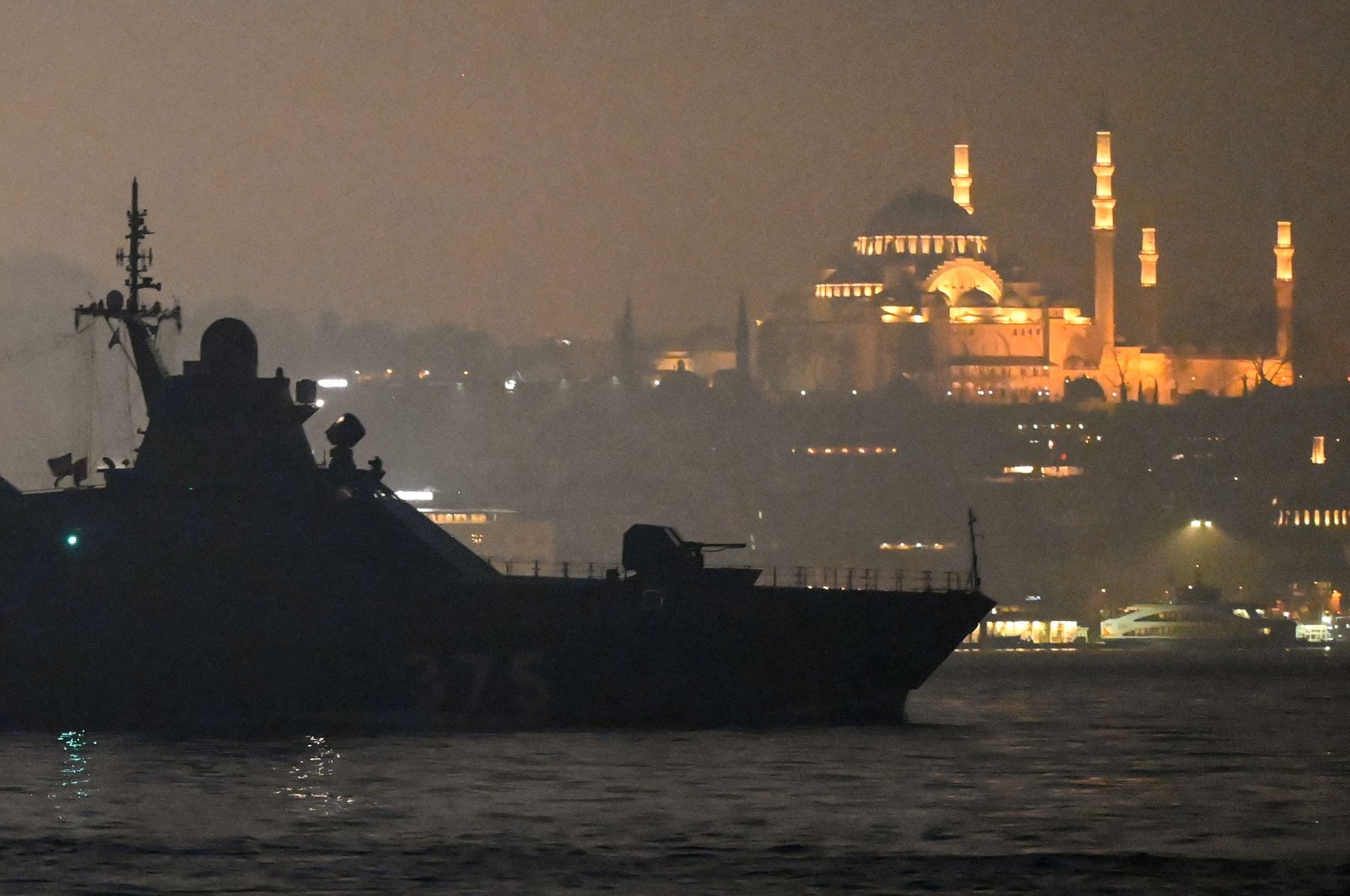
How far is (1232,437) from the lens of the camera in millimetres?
168625

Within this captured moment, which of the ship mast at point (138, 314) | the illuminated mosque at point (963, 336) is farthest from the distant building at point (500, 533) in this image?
the ship mast at point (138, 314)

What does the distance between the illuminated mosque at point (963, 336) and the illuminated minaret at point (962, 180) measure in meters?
5.94

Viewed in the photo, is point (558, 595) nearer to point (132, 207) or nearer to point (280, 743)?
point (280, 743)

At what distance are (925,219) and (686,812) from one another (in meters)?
160

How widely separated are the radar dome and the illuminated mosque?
429 ft

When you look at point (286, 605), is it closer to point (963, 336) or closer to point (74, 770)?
point (74, 770)

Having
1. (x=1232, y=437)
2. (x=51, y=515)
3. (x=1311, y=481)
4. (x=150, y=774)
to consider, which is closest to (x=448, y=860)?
(x=150, y=774)

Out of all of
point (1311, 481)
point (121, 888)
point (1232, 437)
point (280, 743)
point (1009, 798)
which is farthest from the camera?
point (1232, 437)

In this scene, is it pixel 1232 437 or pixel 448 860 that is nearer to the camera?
pixel 448 860

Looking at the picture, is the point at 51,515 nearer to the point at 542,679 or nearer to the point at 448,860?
the point at 542,679

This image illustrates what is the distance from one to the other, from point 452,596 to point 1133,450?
125618 millimetres

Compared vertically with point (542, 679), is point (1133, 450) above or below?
above

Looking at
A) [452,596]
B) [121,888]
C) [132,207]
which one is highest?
[132,207]

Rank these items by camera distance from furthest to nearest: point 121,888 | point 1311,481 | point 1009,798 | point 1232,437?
point 1232,437 → point 1311,481 → point 1009,798 → point 121,888
